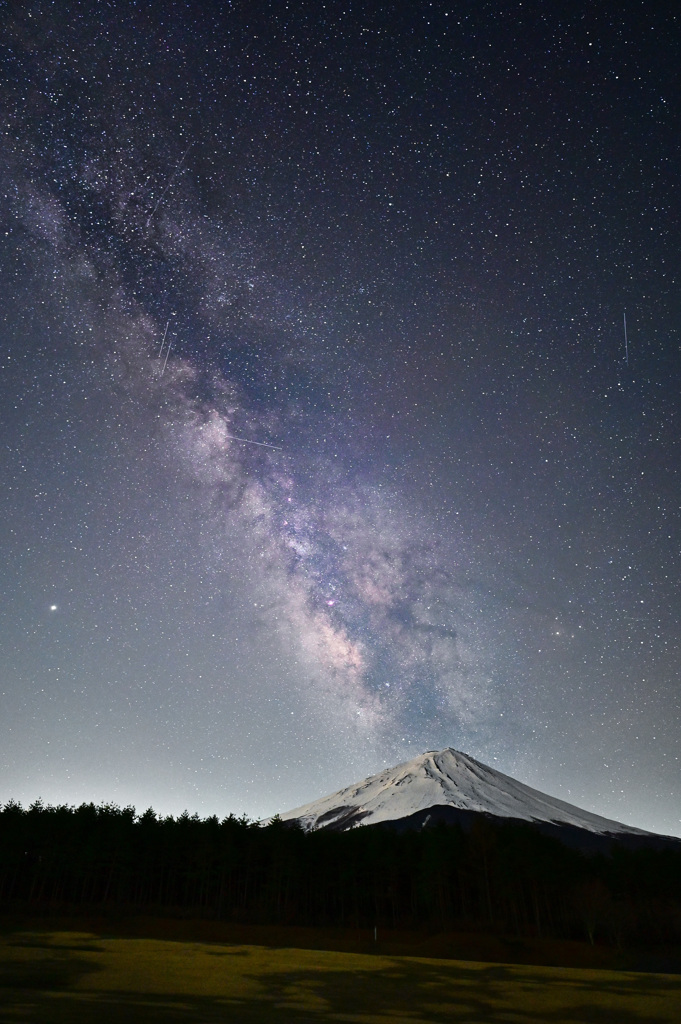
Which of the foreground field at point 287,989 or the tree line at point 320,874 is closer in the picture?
the foreground field at point 287,989

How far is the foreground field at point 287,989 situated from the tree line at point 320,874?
30531mm

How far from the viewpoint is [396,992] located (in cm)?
2662

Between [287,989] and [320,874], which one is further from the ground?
[320,874]

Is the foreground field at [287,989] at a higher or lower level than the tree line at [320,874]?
lower

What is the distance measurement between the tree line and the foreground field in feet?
100

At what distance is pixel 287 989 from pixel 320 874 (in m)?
52.8

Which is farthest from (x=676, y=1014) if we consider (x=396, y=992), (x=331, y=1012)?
(x=331, y=1012)

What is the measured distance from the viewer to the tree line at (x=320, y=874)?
6775cm

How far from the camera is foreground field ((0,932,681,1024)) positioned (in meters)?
18.9

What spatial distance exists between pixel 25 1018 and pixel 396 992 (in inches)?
675

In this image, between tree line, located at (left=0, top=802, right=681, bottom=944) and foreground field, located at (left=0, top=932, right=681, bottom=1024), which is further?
tree line, located at (left=0, top=802, right=681, bottom=944)

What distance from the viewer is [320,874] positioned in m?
73.3

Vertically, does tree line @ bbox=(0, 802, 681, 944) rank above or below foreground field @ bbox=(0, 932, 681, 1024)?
above

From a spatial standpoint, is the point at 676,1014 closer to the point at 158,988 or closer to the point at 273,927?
the point at 158,988
